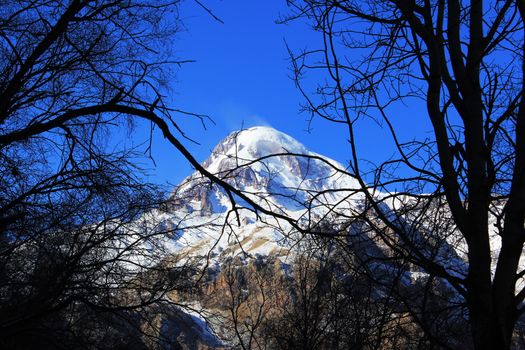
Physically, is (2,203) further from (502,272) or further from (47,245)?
(502,272)

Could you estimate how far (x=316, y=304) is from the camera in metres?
6.32

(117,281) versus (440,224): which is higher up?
A: (440,224)

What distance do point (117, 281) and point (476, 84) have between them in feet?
9.03

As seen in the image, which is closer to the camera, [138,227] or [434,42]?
[434,42]

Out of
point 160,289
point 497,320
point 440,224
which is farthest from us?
point 160,289

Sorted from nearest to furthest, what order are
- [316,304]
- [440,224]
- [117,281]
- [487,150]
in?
[487,150] → [440,224] → [117,281] → [316,304]

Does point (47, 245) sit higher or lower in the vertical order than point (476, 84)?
lower

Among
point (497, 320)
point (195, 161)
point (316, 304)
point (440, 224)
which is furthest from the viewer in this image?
point (316, 304)

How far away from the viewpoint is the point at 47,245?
3.79 meters

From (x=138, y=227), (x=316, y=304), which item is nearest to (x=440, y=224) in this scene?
(x=138, y=227)

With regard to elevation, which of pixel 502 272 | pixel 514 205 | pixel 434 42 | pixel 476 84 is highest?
pixel 434 42

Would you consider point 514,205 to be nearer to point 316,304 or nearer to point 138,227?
point 138,227

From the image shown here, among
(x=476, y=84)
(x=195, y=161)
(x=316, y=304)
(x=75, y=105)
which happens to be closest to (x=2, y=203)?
(x=75, y=105)

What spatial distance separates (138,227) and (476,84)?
2526mm
